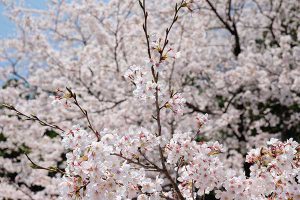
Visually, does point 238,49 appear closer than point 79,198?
No

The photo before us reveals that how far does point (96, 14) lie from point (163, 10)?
196cm

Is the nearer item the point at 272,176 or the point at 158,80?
the point at 272,176

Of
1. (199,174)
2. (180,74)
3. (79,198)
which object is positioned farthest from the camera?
(180,74)

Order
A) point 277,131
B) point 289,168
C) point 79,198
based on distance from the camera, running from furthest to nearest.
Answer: point 277,131
point 289,168
point 79,198

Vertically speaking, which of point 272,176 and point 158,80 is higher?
point 158,80

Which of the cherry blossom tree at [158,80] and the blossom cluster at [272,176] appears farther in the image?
the cherry blossom tree at [158,80]

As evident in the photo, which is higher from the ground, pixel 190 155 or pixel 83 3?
pixel 83 3

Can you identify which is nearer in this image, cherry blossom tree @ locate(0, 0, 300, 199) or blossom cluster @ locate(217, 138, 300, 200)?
blossom cluster @ locate(217, 138, 300, 200)

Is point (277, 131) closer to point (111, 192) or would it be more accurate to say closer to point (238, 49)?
point (238, 49)

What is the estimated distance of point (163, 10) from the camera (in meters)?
11.9

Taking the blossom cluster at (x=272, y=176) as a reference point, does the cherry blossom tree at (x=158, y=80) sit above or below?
above

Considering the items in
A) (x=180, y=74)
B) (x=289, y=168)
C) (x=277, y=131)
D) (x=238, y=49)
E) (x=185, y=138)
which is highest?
(x=238, y=49)

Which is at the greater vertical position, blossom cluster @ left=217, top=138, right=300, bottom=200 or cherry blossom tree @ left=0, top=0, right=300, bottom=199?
cherry blossom tree @ left=0, top=0, right=300, bottom=199

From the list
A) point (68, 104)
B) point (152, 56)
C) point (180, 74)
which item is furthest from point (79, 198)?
point (180, 74)
